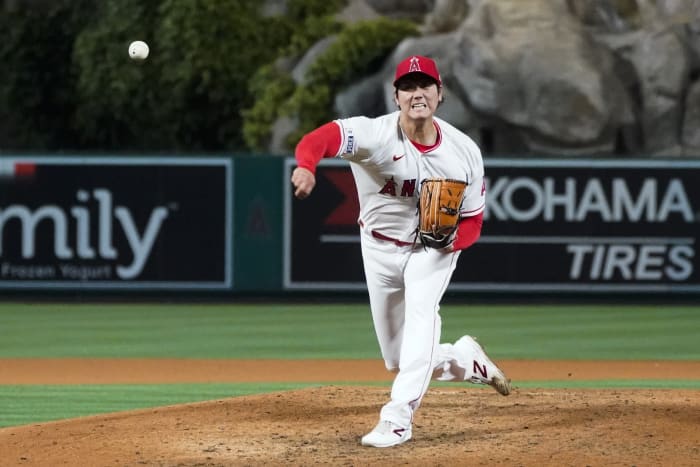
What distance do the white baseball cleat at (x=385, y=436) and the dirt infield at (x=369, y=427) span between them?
0.12ft

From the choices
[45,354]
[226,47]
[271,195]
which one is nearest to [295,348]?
[45,354]

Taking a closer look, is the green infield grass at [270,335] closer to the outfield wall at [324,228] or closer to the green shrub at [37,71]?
the outfield wall at [324,228]

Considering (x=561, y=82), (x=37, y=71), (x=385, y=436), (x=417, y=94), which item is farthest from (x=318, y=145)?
(x=37, y=71)

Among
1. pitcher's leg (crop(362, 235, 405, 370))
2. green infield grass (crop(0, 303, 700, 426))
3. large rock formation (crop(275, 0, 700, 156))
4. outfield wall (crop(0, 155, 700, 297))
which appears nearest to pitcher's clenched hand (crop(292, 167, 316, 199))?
pitcher's leg (crop(362, 235, 405, 370))

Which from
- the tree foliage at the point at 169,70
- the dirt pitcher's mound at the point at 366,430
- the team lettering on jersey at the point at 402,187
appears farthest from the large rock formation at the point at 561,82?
the team lettering on jersey at the point at 402,187

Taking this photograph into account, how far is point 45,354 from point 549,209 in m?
5.80

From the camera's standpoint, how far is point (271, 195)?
1528cm

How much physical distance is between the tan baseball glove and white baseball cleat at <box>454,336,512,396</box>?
93 cm

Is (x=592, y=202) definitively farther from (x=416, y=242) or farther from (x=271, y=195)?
(x=416, y=242)

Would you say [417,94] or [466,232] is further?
[466,232]

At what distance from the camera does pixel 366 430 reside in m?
6.93

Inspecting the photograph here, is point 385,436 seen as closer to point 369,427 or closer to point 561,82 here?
point 369,427

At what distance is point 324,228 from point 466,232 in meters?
8.43

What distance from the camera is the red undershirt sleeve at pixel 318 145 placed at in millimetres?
6145
